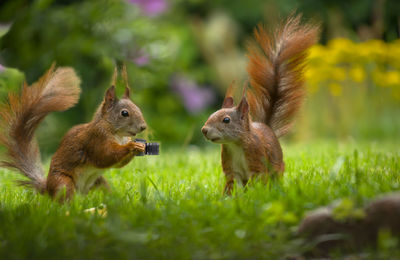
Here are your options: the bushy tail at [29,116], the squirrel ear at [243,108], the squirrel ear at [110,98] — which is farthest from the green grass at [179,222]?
the squirrel ear at [110,98]

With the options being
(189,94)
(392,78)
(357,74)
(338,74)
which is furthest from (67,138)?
(189,94)

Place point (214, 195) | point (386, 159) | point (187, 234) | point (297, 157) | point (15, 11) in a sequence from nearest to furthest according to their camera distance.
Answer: point (187, 234)
point (214, 195)
point (386, 159)
point (297, 157)
point (15, 11)

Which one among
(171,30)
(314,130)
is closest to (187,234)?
(314,130)

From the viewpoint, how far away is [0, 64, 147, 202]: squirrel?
2.63 metres

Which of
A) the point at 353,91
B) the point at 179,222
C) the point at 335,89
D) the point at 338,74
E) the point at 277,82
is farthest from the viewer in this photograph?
the point at 353,91

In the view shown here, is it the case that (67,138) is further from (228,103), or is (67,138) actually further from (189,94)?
(189,94)

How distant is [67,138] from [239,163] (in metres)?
0.93

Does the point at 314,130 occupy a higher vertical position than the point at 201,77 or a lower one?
lower

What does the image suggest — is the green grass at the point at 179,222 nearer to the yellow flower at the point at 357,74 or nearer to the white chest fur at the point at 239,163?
the white chest fur at the point at 239,163

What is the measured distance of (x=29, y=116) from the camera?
2854 mm

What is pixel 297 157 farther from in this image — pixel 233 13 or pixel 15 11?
pixel 233 13

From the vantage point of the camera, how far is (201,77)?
860 cm

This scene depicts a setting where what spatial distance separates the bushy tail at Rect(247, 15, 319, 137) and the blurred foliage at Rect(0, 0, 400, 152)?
7.0 inches

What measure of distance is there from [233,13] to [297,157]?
657 cm
